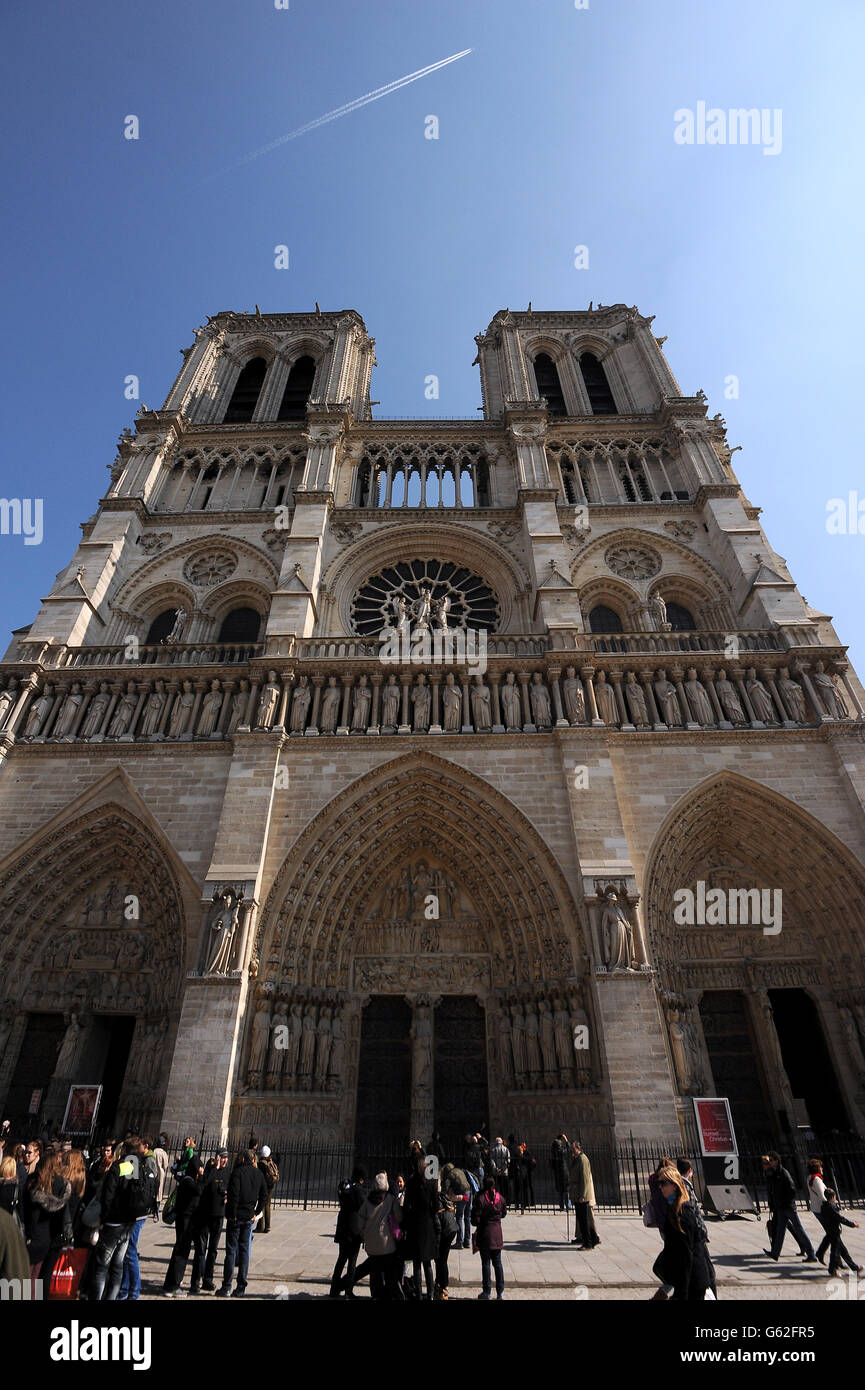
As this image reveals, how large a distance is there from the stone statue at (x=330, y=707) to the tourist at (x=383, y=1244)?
29.3ft

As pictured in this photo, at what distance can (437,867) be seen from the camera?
12.7 m

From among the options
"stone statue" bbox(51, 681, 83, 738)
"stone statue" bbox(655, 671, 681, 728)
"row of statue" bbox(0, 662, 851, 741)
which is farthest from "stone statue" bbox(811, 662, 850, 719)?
"stone statue" bbox(51, 681, 83, 738)

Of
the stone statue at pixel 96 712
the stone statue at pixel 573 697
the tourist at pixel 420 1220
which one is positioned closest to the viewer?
the tourist at pixel 420 1220

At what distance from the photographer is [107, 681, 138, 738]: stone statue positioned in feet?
43.4

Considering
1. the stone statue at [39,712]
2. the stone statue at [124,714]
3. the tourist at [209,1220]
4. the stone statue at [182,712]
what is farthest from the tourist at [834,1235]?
the stone statue at [39,712]

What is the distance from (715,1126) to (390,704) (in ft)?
27.7

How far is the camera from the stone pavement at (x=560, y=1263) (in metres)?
5.14

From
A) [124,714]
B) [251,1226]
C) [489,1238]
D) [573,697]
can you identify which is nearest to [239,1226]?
[251,1226]

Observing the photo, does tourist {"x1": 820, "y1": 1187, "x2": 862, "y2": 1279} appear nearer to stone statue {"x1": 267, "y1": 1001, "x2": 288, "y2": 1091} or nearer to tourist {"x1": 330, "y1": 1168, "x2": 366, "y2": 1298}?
tourist {"x1": 330, "y1": 1168, "x2": 366, "y2": 1298}

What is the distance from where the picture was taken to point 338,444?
1998 cm

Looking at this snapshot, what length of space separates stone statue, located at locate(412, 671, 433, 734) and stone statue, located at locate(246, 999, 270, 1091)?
541cm

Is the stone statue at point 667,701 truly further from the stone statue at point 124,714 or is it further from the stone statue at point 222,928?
the stone statue at point 124,714

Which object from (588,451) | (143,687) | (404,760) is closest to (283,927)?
(404,760)
